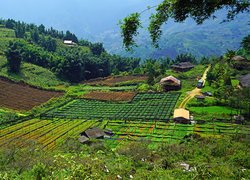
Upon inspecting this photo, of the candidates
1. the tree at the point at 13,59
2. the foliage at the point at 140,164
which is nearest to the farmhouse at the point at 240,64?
the foliage at the point at 140,164

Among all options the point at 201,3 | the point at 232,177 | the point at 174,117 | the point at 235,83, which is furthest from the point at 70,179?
the point at 235,83

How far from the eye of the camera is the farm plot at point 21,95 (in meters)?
62.8

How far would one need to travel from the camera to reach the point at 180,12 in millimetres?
10336

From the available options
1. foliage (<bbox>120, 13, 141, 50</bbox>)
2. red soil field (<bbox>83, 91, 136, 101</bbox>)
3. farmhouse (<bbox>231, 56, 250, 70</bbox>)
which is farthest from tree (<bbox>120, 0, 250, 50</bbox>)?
farmhouse (<bbox>231, 56, 250, 70</bbox>)

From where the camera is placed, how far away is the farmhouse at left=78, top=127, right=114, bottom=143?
4197 centimetres

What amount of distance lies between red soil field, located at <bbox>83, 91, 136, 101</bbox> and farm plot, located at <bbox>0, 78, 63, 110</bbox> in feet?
26.9

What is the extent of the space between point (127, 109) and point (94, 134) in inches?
640

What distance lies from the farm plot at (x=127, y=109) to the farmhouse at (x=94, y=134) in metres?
8.00

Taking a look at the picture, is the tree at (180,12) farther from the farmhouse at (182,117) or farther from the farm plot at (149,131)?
the farmhouse at (182,117)

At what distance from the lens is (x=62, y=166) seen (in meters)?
19.4

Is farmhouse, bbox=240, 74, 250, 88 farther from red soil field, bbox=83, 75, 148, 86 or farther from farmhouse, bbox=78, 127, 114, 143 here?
red soil field, bbox=83, 75, 148, 86

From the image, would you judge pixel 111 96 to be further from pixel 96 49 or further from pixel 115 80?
pixel 96 49

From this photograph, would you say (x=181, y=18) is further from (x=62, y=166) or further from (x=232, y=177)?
(x=62, y=166)

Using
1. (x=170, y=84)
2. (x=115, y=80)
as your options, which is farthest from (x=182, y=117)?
(x=115, y=80)
